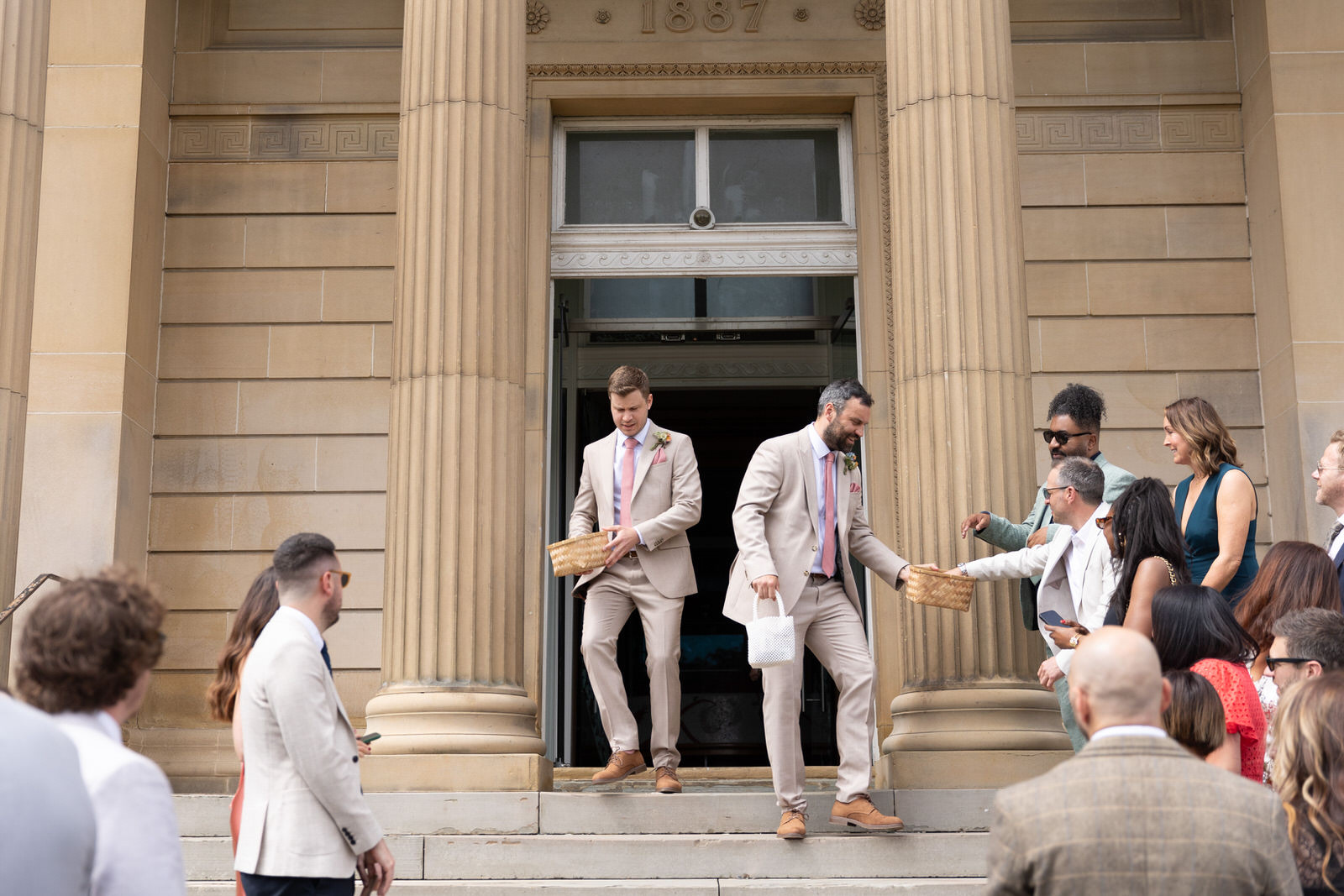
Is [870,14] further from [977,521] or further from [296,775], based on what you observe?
[296,775]

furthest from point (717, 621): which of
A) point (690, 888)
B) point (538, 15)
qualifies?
point (690, 888)

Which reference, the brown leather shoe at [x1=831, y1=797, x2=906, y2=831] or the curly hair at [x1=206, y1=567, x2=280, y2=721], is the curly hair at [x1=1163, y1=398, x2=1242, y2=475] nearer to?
the brown leather shoe at [x1=831, y1=797, x2=906, y2=831]

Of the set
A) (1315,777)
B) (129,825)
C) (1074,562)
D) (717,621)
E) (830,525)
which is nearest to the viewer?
(129,825)

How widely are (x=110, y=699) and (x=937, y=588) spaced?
5152 millimetres

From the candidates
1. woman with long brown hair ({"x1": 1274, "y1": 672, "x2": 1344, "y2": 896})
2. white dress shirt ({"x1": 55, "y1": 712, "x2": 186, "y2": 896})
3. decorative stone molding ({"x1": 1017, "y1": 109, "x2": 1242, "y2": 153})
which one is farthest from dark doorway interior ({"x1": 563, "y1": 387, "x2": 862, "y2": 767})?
white dress shirt ({"x1": 55, "y1": 712, "x2": 186, "y2": 896})

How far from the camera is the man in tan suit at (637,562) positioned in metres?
7.68

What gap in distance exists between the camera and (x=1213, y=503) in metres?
6.80

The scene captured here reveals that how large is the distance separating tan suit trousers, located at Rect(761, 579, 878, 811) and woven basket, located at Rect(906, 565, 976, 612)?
0.34 metres

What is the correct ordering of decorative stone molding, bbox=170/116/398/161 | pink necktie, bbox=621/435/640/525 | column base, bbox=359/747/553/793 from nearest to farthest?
1. column base, bbox=359/747/553/793
2. pink necktie, bbox=621/435/640/525
3. decorative stone molding, bbox=170/116/398/161

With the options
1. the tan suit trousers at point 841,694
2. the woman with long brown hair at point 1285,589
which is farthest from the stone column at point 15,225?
the woman with long brown hair at point 1285,589

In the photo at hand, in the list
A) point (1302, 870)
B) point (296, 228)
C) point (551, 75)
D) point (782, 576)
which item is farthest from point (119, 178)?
point (1302, 870)

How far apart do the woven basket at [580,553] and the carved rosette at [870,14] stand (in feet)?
20.9

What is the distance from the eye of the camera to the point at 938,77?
29.2 ft

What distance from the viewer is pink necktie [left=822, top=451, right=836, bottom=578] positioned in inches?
296
